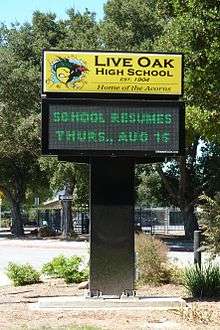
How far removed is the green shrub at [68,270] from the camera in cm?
1444

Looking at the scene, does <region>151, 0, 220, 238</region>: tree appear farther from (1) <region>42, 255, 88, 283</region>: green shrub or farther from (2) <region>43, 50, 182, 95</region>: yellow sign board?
(1) <region>42, 255, 88, 283</region>: green shrub

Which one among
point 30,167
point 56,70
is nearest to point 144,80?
point 56,70

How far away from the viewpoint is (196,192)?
137ft

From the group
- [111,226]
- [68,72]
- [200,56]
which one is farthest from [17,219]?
[68,72]

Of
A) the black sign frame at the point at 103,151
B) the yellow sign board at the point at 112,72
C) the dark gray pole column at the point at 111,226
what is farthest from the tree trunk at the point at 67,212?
the black sign frame at the point at 103,151

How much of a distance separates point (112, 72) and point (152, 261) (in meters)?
4.11

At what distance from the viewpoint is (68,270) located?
14578 millimetres

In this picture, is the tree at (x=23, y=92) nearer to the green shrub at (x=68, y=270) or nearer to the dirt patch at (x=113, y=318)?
the green shrub at (x=68, y=270)

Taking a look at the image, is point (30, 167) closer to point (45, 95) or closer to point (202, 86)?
point (202, 86)

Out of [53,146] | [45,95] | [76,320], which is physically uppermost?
[45,95]

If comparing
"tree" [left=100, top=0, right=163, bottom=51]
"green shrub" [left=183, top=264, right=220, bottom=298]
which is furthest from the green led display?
"tree" [left=100, top=0, right=163, bottom=51]

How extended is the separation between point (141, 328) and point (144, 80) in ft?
14.7

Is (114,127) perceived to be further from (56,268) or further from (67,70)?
(56,268)

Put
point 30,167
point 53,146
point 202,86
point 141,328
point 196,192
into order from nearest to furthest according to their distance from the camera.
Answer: point 141,328 < point 53,146 < point 202,86 < point 196,192 < point 30,167
